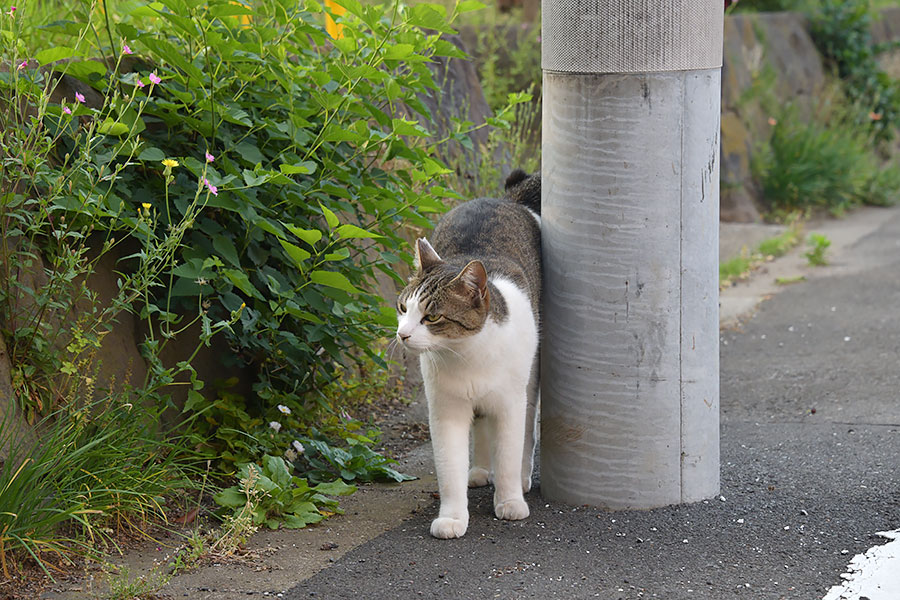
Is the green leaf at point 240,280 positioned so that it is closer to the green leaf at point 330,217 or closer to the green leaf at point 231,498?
the green leaf at point 330,217

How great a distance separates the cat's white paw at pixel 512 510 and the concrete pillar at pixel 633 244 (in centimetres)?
20

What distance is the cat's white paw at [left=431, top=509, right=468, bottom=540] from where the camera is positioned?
11.5ft

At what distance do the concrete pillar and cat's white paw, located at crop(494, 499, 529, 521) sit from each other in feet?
0.65

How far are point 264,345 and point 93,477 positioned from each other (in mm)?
841

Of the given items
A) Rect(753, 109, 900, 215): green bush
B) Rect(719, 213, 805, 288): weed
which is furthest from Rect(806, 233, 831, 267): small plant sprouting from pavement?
Rect(753, 109, 900, 215): green bush

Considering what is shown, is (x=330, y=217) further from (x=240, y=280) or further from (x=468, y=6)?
(x=468, y=6)

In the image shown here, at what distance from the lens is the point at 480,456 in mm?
4152

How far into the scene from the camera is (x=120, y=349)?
386 centimetres

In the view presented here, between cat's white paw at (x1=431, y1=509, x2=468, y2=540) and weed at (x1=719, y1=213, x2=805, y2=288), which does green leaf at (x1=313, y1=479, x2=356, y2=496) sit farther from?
weed at (x1=719, y1=213, x2=805, y2=288)

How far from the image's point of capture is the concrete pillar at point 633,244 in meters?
3.46

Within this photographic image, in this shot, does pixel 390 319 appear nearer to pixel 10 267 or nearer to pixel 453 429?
pixel 453 429

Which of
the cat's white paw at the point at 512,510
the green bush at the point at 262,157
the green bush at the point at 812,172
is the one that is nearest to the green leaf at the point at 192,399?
the green bush at the point at 262,157

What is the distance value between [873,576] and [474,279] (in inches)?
61.2

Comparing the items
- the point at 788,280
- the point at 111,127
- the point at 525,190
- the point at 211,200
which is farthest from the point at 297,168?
the point at 788,280
